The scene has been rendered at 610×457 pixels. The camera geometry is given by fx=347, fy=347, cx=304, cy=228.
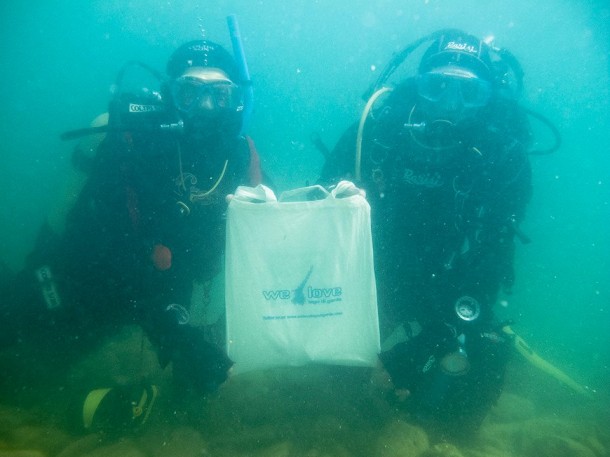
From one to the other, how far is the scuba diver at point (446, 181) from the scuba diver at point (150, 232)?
179 centimetres

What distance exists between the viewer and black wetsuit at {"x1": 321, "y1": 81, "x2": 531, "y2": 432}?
4.29 meters

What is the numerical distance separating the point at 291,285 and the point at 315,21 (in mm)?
29909

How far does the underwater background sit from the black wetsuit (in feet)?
9.72

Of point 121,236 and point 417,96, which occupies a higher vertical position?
point 417,96

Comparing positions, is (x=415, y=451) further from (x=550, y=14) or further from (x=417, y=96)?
(x=550, y=14)

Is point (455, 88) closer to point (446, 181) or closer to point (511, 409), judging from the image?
point (446, 181)

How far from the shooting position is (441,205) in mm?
4434

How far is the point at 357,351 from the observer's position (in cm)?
290

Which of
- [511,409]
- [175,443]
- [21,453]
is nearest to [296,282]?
[175,443]

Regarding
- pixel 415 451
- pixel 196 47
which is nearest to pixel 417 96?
pixel 196 47

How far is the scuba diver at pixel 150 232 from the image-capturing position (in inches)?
152

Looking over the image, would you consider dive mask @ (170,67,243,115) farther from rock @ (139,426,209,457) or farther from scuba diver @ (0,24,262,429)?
rock @ (139,426,209,457)

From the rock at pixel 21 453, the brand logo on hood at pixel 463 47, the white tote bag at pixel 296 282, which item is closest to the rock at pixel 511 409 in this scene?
the white tote bag at pixel 296 282

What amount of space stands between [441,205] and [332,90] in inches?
987
